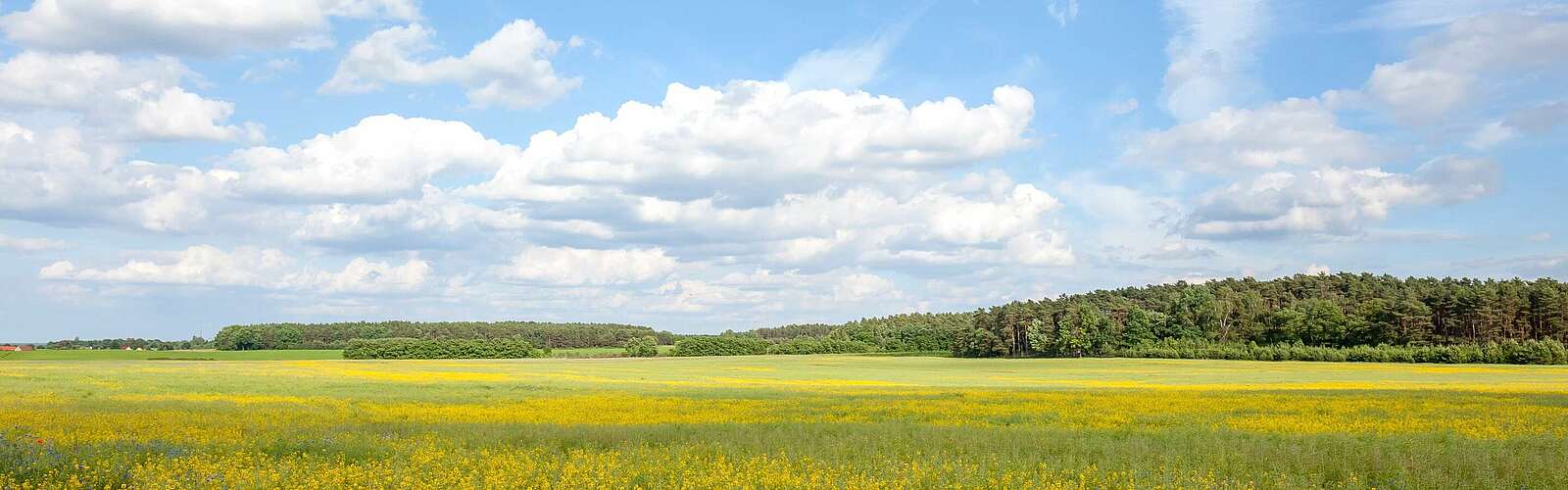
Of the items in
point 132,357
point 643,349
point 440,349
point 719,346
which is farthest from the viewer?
point 719,346

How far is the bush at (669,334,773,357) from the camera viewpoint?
15820cm

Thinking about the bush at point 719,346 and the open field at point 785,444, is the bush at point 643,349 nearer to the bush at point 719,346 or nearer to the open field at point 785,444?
the bush at point 719,346

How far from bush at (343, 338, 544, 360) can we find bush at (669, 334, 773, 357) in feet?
76.9

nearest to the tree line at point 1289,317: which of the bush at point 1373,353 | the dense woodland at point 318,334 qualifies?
the bush at point 1373,353

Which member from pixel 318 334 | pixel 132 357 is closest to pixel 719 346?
pixel 132 357

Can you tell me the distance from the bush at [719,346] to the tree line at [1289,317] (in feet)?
117

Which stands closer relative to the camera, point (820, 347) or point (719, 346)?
point (719, 346)

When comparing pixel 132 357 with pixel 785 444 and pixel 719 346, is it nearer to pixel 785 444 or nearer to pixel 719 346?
pixel 719 346

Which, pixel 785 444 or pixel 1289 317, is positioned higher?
pixel 1289 317

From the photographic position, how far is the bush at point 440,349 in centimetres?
13650

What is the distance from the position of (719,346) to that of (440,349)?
148 ft

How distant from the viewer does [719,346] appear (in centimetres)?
16425

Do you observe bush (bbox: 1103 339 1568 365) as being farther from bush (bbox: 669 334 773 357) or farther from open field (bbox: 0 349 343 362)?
open field (bbox: 0 349 343 362)

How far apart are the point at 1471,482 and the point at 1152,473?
4.37 m
